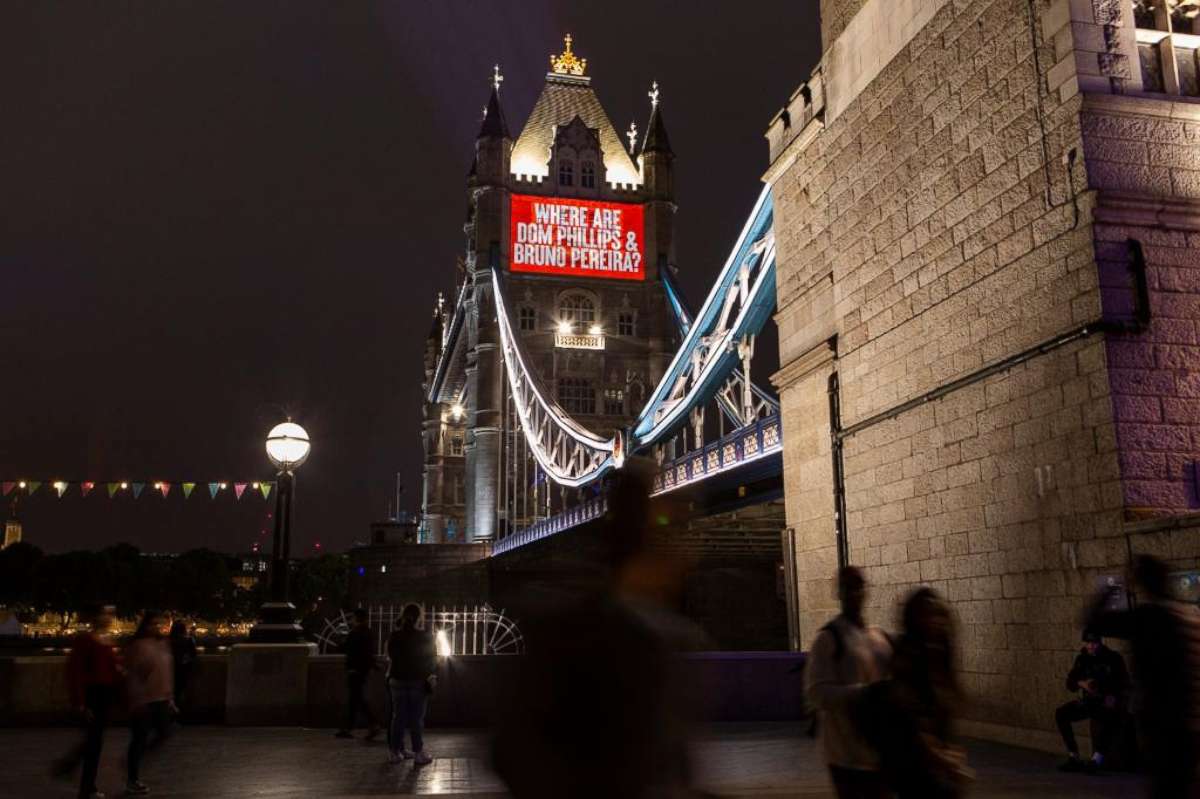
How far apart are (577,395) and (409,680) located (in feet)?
186

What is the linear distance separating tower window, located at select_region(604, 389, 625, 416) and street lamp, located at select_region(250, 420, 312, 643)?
53001 millimetres

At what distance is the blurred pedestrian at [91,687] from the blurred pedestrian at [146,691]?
13 centimetres

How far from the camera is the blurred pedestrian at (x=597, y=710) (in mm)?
1858

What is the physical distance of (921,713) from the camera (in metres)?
3.44

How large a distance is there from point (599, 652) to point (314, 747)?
351 inches

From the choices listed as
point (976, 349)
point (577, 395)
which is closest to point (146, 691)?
point (976, 349)

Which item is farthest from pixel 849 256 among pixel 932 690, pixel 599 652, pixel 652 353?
pixel 652 353

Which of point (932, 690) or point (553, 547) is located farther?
point (553, 547)

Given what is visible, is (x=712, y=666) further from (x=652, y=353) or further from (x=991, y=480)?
(x=652, y=353)

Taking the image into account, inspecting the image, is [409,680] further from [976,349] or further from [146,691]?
[976,349]

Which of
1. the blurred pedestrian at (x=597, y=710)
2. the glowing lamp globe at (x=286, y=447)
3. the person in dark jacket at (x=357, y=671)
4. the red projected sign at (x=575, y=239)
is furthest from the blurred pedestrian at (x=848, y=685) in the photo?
the red projected sign at (x=575, y=239)

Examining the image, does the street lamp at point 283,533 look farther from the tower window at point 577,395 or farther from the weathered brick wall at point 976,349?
the tower window at point 577,395

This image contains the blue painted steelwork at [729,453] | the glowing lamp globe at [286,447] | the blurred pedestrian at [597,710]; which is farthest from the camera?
the blue painted steelwork at [729,453]

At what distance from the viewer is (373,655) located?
11.1 meters
